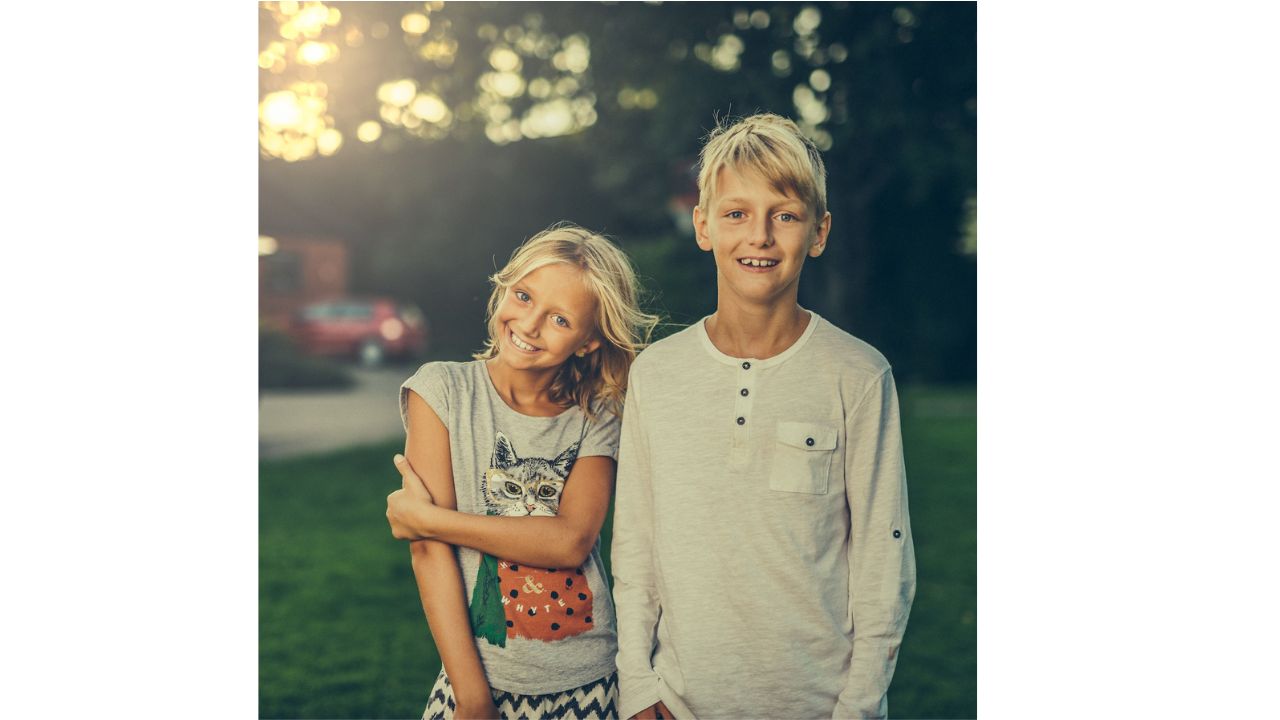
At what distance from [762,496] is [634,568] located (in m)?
0.38

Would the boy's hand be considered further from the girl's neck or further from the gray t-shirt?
the girl's neck

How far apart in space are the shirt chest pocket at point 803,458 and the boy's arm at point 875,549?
5 centimetres

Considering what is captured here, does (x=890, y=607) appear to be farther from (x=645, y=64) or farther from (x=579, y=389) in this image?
(x=645, y=64)

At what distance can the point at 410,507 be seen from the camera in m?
2.84

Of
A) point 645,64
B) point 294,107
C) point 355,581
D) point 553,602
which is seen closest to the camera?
point 553,602

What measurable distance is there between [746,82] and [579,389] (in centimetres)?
231

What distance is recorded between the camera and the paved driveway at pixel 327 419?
530 cm

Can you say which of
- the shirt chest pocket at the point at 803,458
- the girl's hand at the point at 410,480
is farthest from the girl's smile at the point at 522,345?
the shirt chest pocket at the point at 803,458

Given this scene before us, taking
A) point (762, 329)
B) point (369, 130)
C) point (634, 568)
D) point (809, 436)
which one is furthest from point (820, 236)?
point (369, 130)

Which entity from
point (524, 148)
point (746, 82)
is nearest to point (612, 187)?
point (524, 148)

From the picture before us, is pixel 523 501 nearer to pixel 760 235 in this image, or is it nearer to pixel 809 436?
pixel 809 436

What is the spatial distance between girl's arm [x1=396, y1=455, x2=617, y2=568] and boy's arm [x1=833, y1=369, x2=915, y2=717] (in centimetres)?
67

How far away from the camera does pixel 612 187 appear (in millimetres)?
5270

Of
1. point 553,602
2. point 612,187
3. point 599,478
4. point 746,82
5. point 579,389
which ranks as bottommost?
point 553,602
